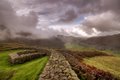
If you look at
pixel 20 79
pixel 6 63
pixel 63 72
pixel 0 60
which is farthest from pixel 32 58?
pixel 63 72

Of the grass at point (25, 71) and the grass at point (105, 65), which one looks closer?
the grass at point (25, 71)

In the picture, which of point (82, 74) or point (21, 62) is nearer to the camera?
point (82, 74)

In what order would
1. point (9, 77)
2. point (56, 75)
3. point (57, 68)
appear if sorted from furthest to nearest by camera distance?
point (9, 77)
point (57, 68)
point (56, 75)

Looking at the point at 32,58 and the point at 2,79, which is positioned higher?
the point at 32,58

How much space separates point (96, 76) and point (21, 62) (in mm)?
24652

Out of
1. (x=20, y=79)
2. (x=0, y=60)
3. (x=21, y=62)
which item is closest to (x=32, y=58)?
(x=21, y=62)

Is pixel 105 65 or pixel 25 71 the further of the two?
pixel 105 65

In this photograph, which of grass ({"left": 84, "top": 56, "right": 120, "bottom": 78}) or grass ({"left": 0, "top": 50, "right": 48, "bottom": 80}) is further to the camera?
grass ({"left": 84, "top": 56, "right": 120, "bottom": 78})

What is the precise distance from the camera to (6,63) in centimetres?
5706

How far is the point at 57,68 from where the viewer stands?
28156 millimetres

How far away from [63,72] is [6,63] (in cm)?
3394

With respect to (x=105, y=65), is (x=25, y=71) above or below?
above

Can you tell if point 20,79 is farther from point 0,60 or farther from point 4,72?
point 0,60

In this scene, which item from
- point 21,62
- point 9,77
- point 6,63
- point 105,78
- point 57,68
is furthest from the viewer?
point 6,63
